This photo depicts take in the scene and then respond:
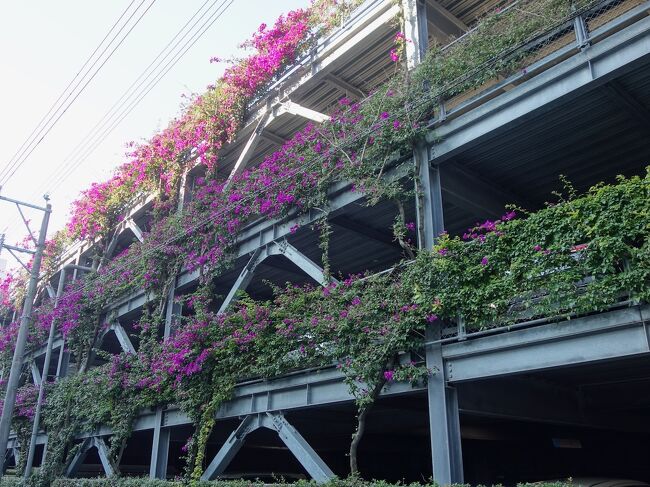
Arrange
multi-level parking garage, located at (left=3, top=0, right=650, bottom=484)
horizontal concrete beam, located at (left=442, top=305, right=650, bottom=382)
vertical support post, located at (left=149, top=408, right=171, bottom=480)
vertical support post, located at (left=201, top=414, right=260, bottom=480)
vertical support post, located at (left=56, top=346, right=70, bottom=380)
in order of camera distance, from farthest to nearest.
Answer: vertical support post, located at (left=56, top=346, right=70, bottom=380) → vertical support post, located at (left=149, top=408, right=171, bottom=480) → vertical support post, located at (left=201, top=414, right=260, bottom=480) → multi-level parking garage, located at (left=3, top=0, right=650, bottom=484) → horizontal concrete beam, located at (left=442, top=305, right=650, bottom=382)

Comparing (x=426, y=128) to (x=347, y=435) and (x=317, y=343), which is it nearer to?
(x=317, y=343)

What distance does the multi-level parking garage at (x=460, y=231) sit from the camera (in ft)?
23.0

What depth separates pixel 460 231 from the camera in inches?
468

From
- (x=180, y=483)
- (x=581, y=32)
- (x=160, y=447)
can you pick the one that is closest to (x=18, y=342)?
(x=160, y=447)

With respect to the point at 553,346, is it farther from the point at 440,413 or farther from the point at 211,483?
the point at 211,483

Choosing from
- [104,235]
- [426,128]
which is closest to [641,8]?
[426,128]

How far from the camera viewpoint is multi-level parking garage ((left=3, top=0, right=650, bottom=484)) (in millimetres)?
6996

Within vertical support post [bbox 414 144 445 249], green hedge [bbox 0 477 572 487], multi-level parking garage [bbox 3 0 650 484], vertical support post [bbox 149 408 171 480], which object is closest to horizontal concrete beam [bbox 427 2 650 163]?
multi-level parking garage [bbox 3 0 650 484]

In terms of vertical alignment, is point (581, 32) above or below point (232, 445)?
above

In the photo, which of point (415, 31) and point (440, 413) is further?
point (415, 31)

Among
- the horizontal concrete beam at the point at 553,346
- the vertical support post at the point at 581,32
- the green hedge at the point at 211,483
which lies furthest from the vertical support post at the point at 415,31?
the green hedge at the point at 211,483

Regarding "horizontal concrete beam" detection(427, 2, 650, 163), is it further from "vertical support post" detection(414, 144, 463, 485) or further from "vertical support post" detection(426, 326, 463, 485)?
"vertical support post" detection(426, 326, 463, 485)

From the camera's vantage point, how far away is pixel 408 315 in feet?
25.3

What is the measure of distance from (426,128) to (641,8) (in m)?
3.13
